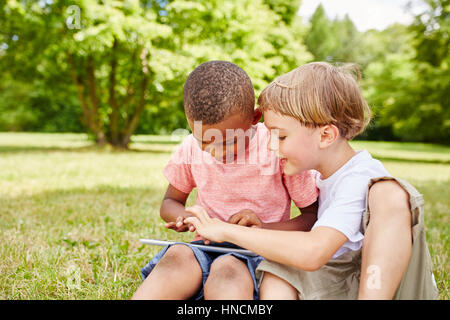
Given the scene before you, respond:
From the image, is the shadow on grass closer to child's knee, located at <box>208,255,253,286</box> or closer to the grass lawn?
the grass lawn

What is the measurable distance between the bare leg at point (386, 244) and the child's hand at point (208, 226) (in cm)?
53

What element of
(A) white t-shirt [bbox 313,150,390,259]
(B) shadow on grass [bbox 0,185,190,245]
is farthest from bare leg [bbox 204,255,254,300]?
(B) shadow on grass [bbox 0,185,190,245]

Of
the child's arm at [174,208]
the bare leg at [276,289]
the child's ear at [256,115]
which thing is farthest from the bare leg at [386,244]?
the child's arm at [174,208]

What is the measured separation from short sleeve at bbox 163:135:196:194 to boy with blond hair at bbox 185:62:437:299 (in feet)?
1.69

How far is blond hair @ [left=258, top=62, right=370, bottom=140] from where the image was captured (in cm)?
170

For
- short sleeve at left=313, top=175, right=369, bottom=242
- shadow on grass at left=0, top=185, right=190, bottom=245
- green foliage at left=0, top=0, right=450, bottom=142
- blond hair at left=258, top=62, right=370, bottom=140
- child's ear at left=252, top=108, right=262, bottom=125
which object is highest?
green foliage at left=0, top=0, right=450, bottom=142

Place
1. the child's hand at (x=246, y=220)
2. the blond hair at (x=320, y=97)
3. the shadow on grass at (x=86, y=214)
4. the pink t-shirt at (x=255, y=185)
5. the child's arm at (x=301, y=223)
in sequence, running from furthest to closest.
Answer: the shadow on grass at (x=86, y=214), the pink t-shirt at (x=255, y=185), the child's arm at (x=301, y=223), the child's hand at (x=246, y=220), the blond hair at (x=320, y=97)

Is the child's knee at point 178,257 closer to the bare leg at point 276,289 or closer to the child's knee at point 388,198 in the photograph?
the bare leg at point 276,289

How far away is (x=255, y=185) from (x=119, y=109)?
43.3 feet

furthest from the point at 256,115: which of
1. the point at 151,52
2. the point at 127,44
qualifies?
the point at 127,44

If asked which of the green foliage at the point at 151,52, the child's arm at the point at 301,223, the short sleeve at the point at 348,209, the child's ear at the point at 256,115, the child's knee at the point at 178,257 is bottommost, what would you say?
the child's knee at the point at 178,257

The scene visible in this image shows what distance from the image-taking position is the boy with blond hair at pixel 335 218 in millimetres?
1448

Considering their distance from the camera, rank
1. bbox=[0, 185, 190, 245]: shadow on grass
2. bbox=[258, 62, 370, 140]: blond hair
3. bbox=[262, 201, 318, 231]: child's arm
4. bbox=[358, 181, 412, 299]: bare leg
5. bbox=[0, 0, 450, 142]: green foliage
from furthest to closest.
A: bbox=[0, 0, 450, 142]: green foliage, bbox=[0, 185, 190, 245]: shadow on grass, bbox=[262, 201, 318, 231]: child's arm, bbox=[258, 62, 370, 140]: blond hair, bbox=[358, 181, 412, 299]: bare leg

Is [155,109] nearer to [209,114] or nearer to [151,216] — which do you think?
[151,216]
